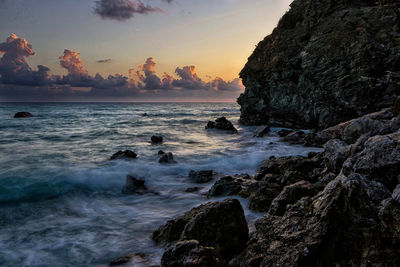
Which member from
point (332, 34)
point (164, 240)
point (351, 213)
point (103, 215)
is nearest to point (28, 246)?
point (103, 215)

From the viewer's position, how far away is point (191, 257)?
3.34 m

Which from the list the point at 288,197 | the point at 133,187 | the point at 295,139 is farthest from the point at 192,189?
the point at 295,139

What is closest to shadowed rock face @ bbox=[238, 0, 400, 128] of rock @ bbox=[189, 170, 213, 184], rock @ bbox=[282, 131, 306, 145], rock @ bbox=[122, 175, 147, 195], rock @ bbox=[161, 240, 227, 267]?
rock @ bbox=[282, 131, 306, 145]

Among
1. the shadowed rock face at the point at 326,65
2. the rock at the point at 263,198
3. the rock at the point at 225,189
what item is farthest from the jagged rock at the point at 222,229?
the shadowed rock face at the point at 326,65

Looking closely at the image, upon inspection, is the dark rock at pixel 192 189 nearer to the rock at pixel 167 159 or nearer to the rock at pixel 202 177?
the rock at pixel 202 177

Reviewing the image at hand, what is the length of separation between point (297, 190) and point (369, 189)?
56.3 inches

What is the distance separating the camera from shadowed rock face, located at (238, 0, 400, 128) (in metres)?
17.7

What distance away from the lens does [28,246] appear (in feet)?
19.8

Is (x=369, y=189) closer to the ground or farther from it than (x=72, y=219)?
farther from it

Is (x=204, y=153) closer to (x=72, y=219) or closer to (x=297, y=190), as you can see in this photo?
(x=72, y=219)

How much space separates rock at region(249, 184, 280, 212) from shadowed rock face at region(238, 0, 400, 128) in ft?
47.7

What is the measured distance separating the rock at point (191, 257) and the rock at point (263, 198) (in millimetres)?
3184

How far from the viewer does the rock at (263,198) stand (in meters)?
6.43

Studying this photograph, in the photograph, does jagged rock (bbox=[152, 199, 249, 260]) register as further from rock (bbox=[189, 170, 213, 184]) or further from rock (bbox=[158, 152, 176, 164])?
rock (bbox=[158, 152, 176, 164])
